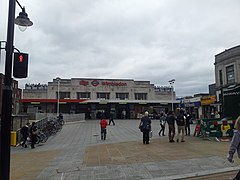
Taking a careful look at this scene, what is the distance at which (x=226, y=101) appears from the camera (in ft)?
50.1

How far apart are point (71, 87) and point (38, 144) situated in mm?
37509

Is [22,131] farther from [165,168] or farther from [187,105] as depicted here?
[187,105]

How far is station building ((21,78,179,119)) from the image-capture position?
139 feet

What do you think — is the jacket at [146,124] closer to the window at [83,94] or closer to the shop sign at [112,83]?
the window at [83,94]

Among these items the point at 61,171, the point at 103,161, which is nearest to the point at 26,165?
the point at 61,171

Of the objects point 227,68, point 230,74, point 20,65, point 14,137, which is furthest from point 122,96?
point 20,65

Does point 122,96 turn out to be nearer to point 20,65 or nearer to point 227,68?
point 227,68

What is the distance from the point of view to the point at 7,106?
545 cm

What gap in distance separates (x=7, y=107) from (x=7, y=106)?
0.08 feet

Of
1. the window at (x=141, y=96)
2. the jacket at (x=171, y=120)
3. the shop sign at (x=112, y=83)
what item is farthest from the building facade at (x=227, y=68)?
the shop sign at (x=112, y=83)

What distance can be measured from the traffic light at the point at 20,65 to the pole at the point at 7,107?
247mm

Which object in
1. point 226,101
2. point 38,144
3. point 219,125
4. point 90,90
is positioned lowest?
point 38,144

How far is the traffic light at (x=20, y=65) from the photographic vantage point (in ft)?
19.3

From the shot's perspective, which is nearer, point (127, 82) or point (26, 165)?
point (26, 165)
